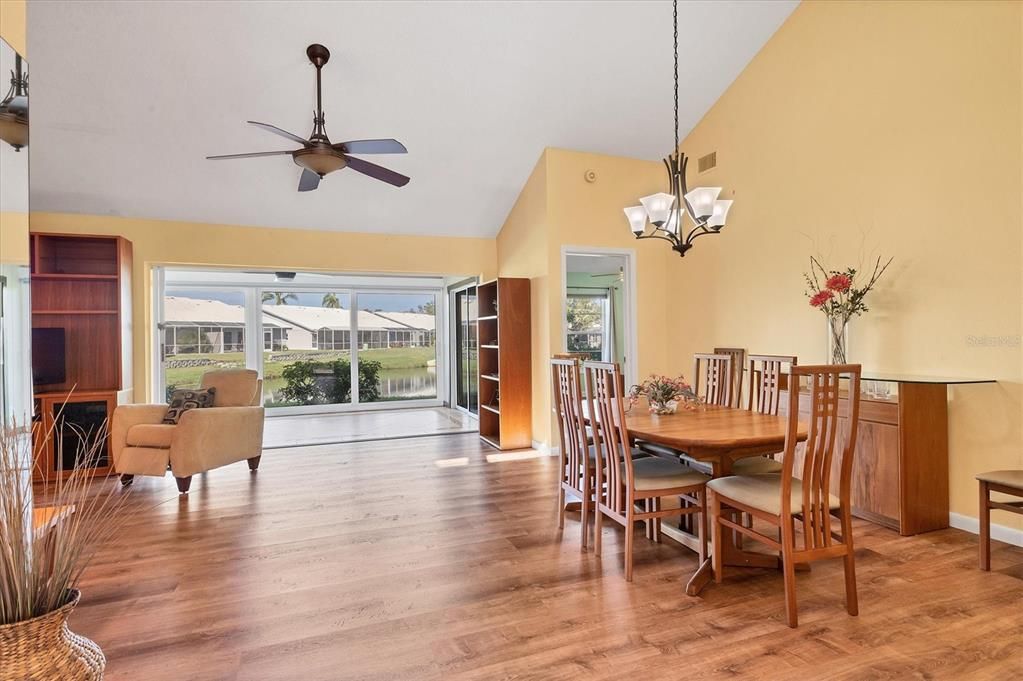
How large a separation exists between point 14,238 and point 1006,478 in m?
4.62

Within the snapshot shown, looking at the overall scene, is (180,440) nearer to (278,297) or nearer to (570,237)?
(570,237)

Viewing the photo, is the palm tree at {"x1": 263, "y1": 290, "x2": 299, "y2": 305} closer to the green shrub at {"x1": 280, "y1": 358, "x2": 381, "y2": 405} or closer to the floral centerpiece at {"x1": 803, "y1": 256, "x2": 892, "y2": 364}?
the green shrub at {"x1": 280, "y1": 358, "x2": 381, "y2": 405}

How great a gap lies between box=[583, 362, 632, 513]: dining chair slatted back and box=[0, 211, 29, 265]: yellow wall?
8.22 ft

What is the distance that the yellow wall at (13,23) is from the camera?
5.82 ft

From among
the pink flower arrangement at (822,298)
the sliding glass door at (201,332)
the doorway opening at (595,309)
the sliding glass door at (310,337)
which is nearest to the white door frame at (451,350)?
the sliding glass door at (310,337)

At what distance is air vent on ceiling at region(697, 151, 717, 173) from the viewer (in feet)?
17.1

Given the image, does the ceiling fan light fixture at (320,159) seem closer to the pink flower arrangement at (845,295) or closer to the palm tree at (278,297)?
the pink flower arrangement at (845,295)

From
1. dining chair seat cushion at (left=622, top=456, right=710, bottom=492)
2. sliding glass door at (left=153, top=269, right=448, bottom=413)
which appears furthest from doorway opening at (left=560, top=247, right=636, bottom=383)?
dining chair seat cushion at (left=622, top=456, right=710, bottom=492)

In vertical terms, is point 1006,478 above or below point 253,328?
below

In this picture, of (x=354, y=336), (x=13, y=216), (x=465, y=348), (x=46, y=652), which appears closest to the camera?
(x=46, y=652)

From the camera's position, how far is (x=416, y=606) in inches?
94.0

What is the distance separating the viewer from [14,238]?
1.82 meters

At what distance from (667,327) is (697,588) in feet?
12.4

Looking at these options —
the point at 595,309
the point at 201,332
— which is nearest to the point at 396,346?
the point at 201,332
